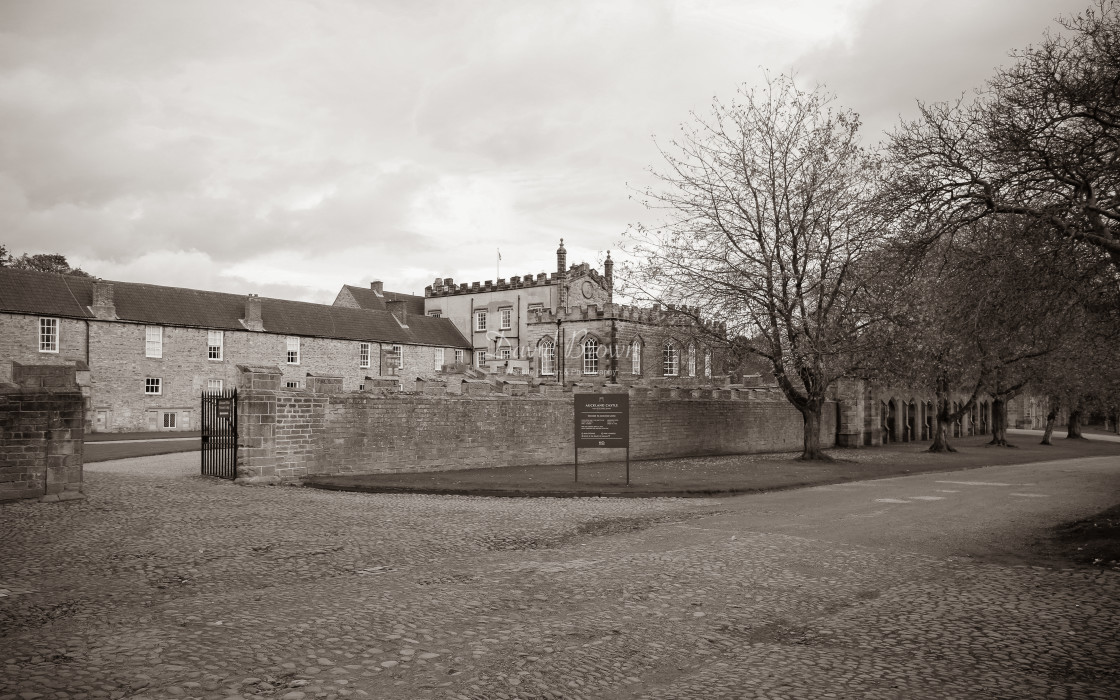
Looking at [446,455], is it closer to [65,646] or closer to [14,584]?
[14,584]

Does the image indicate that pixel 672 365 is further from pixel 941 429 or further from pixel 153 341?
pixel 153 341

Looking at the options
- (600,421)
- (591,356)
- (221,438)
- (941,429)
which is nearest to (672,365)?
(591,356)

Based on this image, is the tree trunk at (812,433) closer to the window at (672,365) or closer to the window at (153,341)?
the window at (672,365)

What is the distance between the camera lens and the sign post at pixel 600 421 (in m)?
17.8

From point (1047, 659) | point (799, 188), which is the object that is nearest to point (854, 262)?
point (799, 188)

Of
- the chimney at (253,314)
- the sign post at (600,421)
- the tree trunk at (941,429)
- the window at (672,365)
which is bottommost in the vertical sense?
the tree trunk at (941,429)

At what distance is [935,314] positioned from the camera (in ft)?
50.0

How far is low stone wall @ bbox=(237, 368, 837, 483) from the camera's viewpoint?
1784 cm

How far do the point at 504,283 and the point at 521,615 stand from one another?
56136 mm

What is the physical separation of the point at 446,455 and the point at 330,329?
98.9 ft

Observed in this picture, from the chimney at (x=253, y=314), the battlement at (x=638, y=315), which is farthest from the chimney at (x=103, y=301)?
the battlement at (x=638, y=315)

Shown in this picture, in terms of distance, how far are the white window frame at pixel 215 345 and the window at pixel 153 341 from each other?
238 cm

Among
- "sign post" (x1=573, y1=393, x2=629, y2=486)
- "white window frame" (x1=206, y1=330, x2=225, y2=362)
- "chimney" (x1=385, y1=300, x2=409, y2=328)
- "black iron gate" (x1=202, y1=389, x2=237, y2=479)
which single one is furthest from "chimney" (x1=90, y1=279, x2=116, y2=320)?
"sign post" (x1=573, y1=393, x2=629, y2=486)

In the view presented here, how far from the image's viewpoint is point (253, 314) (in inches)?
1775
